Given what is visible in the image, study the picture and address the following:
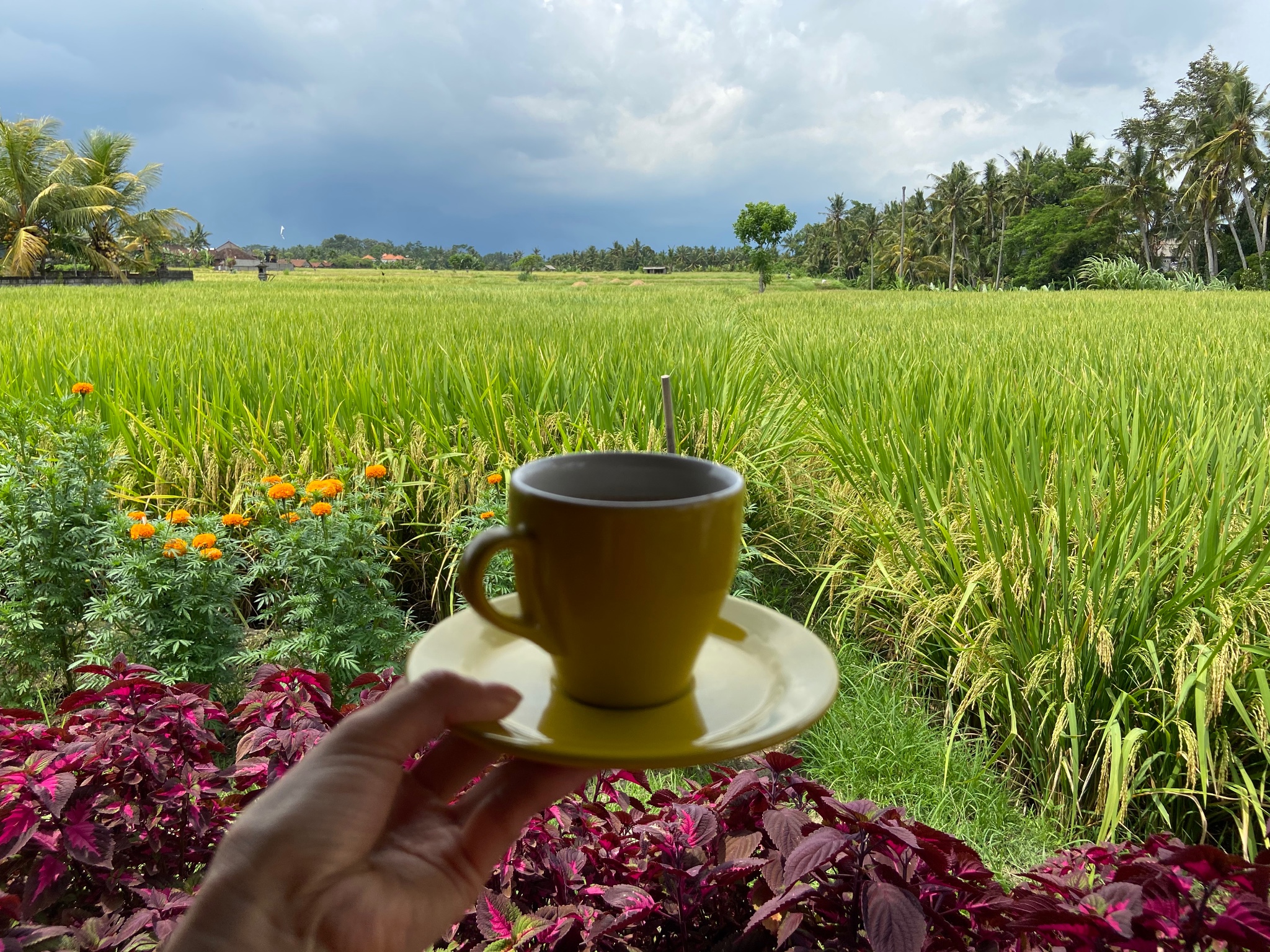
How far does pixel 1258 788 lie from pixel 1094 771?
13.9 inches

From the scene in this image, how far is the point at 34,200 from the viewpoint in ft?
87.0

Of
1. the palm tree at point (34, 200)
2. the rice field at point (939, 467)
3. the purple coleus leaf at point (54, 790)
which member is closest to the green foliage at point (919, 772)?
the rice field at point (939, 467)

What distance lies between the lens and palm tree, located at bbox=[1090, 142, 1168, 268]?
38.5 meters

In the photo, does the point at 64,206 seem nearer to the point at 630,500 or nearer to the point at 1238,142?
the point at 630,500

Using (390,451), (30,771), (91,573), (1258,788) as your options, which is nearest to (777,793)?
(30,771)

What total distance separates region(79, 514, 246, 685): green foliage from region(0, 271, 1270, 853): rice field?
71 cm

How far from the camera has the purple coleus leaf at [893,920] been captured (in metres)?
0.82

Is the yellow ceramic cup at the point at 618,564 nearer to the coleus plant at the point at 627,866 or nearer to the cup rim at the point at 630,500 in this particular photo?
the cup rim at the point at 630,500

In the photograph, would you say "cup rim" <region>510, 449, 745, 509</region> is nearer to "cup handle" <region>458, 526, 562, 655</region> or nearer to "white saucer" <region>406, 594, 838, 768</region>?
"cup handle" <region>458, 526, 562, 655</region>

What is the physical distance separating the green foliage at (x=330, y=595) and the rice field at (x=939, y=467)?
52cm

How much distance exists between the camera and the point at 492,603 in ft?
2.51

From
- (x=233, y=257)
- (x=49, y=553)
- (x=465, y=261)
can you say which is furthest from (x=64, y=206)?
(x=233, y=257)

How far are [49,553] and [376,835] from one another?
2.17 m

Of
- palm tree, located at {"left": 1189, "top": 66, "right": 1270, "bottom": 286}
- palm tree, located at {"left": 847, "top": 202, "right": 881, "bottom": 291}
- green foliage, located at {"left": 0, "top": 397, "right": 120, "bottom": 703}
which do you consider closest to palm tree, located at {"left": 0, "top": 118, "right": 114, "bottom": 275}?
green foliage, located at {"left": 0, "top": 397, "right": 120, "bottom": 703}
